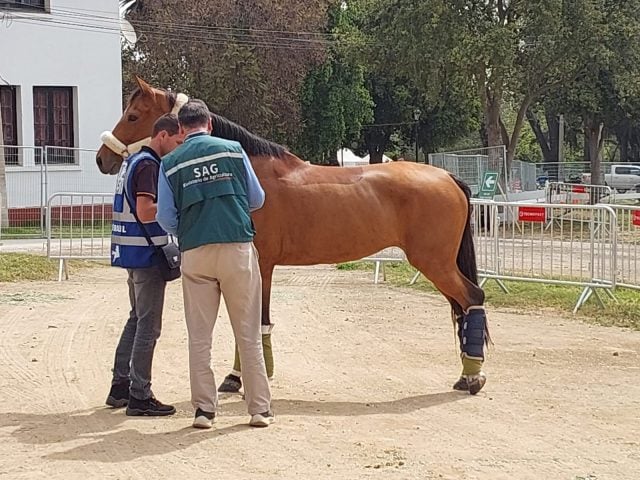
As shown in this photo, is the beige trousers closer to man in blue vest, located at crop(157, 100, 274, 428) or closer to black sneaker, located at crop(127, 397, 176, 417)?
man in blue vest, located at crop(157, 100, 274, 428)

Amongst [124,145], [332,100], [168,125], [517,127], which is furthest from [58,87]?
[168,125]

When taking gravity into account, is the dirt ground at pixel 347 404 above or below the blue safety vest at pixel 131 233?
below

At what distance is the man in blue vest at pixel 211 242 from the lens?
6.02 meters

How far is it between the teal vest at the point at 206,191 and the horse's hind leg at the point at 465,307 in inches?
85.6

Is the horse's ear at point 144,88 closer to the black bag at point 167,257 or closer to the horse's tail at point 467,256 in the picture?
the black bag at point 167,257

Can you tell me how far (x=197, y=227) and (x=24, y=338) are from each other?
4.28 metres

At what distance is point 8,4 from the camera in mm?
28172

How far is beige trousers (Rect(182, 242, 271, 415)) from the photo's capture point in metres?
6.08

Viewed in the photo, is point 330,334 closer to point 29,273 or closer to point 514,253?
point 514,253

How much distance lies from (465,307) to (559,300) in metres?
5.04

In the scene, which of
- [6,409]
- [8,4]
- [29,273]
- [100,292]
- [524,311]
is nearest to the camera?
[6,409]

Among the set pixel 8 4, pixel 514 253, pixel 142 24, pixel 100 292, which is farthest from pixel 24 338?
pixel 142 24

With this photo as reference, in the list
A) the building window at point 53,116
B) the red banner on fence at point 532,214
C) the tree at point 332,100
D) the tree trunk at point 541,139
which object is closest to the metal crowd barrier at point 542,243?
the red banner on fence at point 532,214

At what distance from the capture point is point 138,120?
7.41 m
